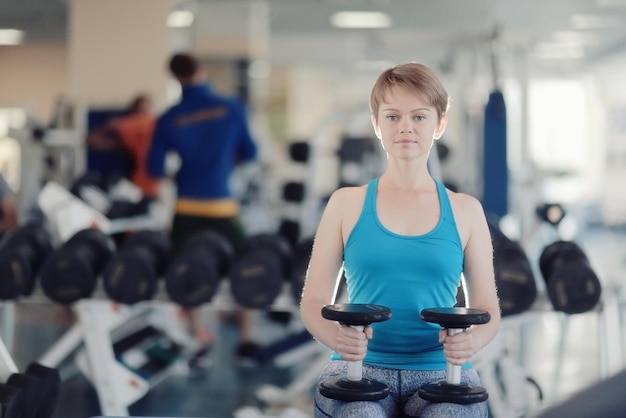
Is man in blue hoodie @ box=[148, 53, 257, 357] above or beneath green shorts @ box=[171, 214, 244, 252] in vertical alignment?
above

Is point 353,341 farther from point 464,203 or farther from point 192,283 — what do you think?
point 192,283

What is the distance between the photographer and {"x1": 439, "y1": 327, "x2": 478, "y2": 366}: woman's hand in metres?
1.12

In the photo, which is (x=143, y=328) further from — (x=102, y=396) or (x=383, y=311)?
(x=383, y=311)

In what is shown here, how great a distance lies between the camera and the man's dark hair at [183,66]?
331 cm

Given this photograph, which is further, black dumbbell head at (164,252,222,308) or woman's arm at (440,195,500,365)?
black dumbbell head at (164,252,222,308)

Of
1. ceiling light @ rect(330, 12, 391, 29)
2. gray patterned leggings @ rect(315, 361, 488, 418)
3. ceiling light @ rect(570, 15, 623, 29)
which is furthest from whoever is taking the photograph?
ceiling light @ rect(330, 12, 391, 29)

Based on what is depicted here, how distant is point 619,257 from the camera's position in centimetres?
852

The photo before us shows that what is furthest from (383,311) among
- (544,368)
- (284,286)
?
(544,368)

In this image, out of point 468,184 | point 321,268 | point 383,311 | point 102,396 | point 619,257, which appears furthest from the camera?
point 619,257

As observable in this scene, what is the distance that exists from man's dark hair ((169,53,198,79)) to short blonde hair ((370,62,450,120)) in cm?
221

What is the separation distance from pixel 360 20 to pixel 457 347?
8992 mm

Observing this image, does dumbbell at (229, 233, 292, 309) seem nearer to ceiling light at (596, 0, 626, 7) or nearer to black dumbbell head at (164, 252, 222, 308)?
black dumbbell head at (164, 252, 222, 308)

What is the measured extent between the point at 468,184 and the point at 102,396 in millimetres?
3438

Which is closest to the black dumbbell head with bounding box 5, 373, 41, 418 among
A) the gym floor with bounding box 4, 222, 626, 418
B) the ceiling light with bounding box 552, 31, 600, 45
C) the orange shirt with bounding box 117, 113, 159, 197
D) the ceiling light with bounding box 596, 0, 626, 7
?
the gym floor with bounding box 4, 222, 626, 418
